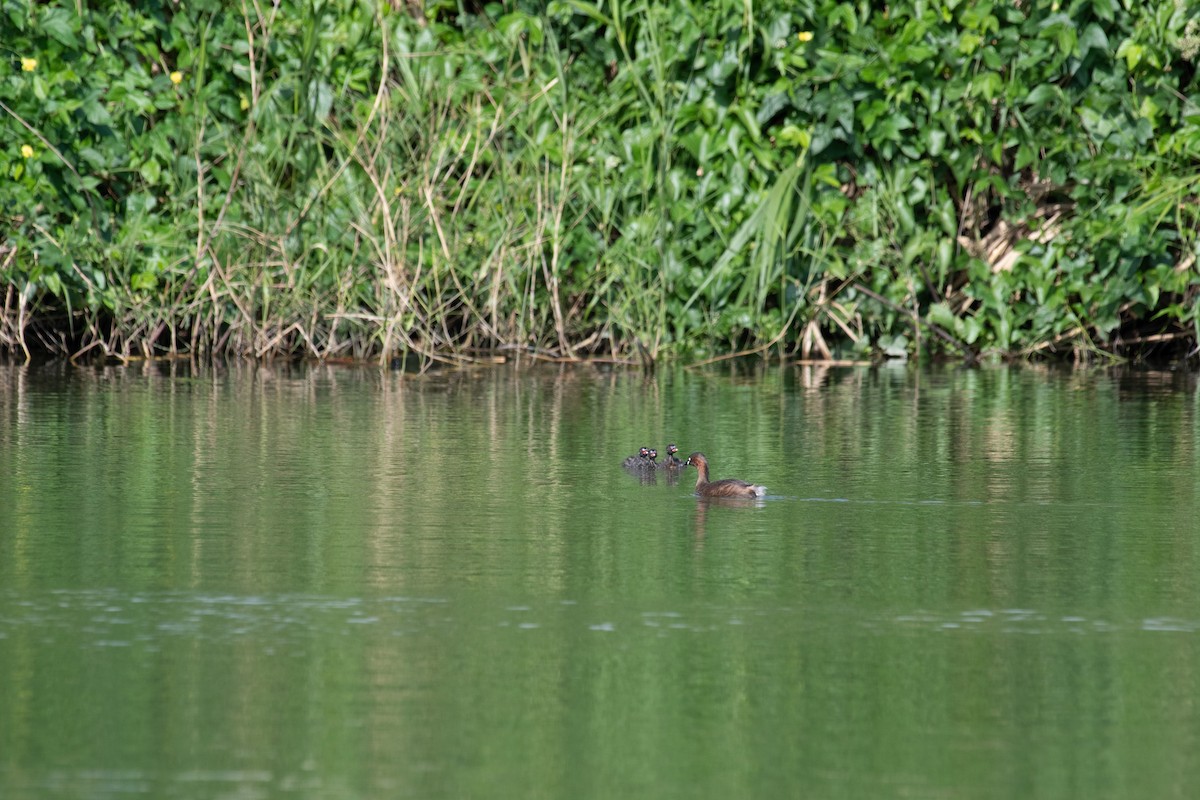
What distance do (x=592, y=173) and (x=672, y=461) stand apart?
744 centimetres

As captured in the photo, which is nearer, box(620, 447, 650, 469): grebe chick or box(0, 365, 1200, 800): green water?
box(0, 365, 1200, 800): green water

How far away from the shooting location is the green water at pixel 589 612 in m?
5.80

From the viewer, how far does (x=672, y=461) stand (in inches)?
454

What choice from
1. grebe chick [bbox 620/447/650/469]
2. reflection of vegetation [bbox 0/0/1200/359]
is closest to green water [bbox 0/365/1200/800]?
grebe chick [bbox 620/447/650/469]

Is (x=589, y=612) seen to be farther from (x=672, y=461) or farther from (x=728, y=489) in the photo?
(x=672, y=461)

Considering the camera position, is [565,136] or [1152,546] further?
[565,136]

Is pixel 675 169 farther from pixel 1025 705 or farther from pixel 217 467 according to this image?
pixel 1025 705

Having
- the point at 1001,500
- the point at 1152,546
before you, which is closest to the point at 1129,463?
the point at 1001,500

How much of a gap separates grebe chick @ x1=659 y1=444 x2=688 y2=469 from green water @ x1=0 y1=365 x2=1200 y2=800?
0.29 ft

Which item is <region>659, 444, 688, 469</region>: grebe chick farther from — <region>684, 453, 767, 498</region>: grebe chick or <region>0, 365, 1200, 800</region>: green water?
<region>684, 453, 767, 498</region>: grebe chick

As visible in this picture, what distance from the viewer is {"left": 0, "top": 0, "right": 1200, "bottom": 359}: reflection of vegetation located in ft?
59.2

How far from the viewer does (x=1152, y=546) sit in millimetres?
9070

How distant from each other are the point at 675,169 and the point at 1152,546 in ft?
33.4

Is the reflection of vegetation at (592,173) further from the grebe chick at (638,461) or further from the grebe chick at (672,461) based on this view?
the grebe chick at (638,461)
